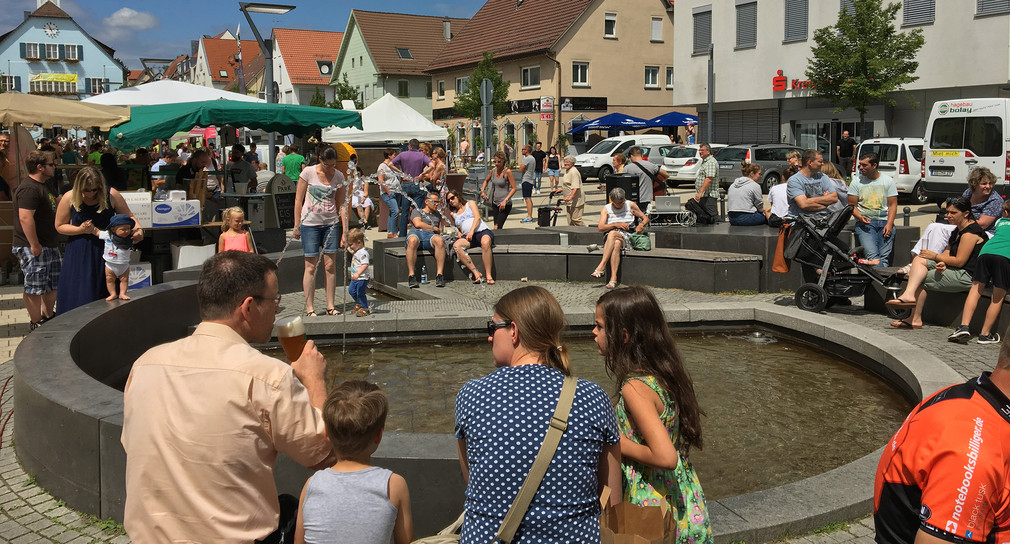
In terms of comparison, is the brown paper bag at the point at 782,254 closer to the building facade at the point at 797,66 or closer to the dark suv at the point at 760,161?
the dark suv at the point at 760,161

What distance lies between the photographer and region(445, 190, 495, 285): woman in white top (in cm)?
1262

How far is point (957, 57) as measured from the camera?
31.5 metres

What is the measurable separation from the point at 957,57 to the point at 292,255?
27.5m

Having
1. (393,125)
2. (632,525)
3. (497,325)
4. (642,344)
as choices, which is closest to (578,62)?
(393,125)

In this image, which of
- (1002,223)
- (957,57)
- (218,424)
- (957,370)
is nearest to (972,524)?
(218,424)

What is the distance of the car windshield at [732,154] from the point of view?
3050 centimetres

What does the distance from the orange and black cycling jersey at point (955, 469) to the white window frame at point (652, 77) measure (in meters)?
55.0

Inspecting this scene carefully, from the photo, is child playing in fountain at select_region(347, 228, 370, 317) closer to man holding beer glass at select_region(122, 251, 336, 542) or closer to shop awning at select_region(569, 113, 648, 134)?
man holding beer glass at select_region(122, 251, 336, 542)

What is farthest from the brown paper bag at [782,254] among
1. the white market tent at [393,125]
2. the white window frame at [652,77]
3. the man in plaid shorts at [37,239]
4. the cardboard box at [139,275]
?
the white window frame at [652,77]

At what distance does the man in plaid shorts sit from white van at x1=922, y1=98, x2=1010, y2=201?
18493 millimetres

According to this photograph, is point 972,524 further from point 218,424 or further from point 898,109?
point 898,109

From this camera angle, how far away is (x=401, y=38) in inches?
2931

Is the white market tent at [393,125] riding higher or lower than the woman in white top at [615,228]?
higher

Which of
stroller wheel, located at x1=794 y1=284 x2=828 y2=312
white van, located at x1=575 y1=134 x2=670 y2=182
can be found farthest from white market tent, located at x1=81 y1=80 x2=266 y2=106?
white van, located at x1=575 y1=134 x2=670 y2=182
